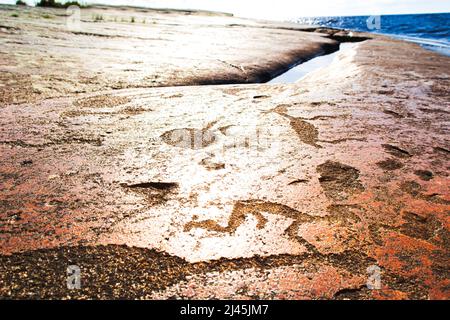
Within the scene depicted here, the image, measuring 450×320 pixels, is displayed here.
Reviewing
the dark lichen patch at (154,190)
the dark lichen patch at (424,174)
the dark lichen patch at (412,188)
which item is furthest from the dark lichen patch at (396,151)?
the dark lichen patch at (154,190)

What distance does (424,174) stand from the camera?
134cm

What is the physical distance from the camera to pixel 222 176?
1285mm

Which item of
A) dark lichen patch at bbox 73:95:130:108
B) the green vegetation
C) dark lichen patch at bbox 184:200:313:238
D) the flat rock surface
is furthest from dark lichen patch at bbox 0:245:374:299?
the green vegetation

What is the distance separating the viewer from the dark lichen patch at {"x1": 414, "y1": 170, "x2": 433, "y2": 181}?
1.31 metres

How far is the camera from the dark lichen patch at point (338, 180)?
1.21 metres

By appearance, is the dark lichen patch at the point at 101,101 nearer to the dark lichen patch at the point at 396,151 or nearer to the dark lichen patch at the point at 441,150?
the dark lichen patch at the point at 396,151

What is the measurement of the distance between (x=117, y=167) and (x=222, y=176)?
0.41 meters

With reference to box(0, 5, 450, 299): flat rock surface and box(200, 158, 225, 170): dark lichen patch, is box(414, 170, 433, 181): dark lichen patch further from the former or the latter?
box(200, 158, 225, 170): dark lichen patch

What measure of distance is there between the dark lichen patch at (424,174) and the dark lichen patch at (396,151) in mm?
139

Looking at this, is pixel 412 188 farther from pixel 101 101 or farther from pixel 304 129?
pixel 101 101

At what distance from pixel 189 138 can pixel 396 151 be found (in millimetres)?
961

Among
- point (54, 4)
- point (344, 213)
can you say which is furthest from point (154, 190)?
point (54, 4)
